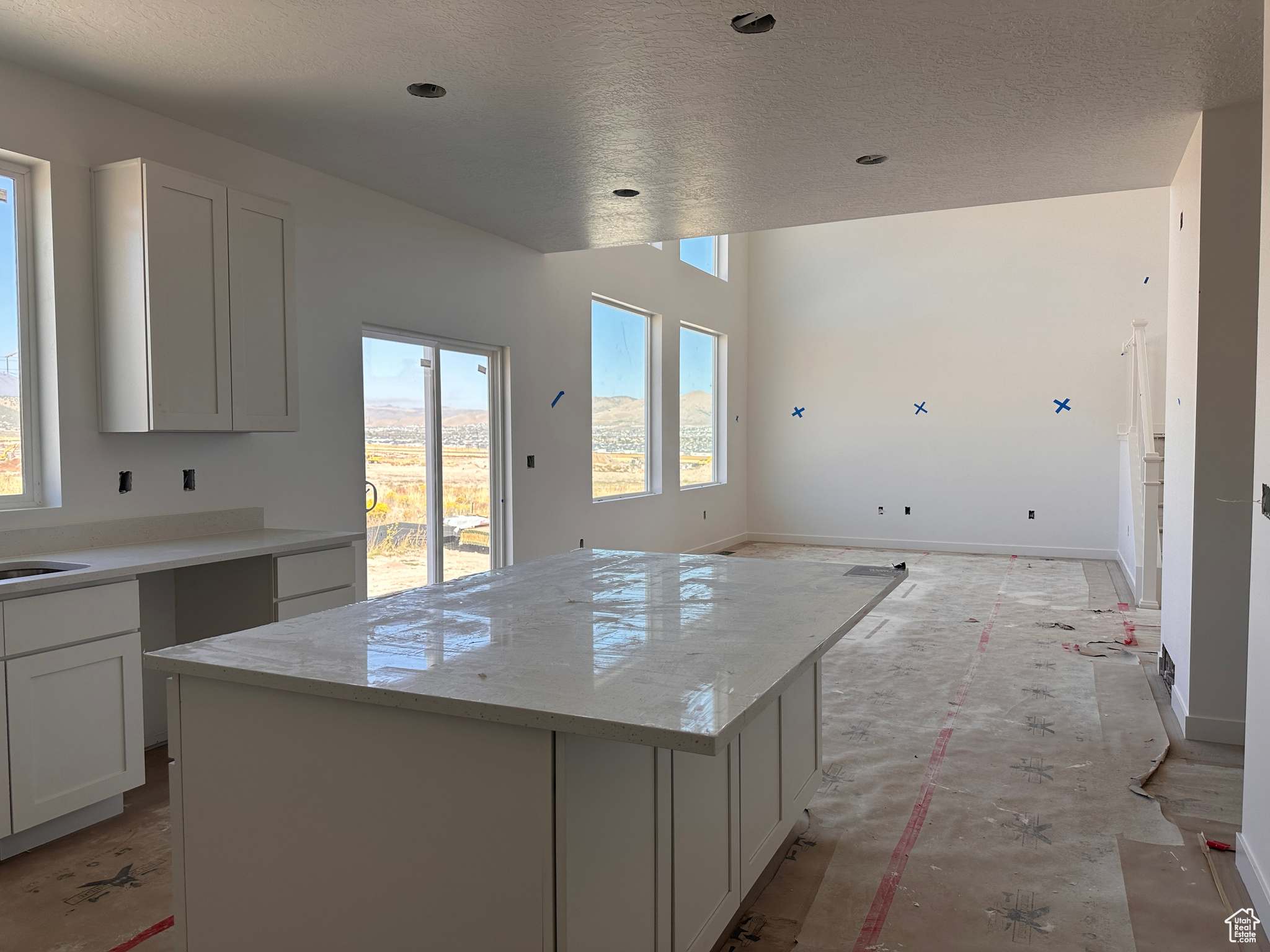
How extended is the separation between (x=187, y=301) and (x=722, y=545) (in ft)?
22.6

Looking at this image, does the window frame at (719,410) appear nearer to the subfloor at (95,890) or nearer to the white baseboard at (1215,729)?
the white baseboard at (1215,729)

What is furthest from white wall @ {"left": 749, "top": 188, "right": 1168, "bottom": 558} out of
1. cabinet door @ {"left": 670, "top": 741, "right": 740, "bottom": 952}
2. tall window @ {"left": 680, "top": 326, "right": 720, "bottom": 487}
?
cabinet door @ {"left": 670, "top": 741, "right": 740, "bottom": 952}

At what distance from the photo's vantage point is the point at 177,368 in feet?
10.5

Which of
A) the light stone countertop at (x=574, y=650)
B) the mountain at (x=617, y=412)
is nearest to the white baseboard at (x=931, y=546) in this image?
the mountain at (x=617, y=412)

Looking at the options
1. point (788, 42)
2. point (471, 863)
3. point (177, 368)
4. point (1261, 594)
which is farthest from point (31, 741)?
point (1261, 594)

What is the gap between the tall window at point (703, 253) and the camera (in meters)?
8.52

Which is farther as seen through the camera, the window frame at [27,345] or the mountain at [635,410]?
the mountain at [635,410]

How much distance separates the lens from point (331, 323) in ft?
14.1

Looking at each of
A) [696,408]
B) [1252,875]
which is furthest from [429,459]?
[696,408]

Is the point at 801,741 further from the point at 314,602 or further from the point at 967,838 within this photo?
the point at 314,602

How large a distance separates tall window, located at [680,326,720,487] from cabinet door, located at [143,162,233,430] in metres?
5.57

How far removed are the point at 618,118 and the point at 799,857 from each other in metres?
2.91

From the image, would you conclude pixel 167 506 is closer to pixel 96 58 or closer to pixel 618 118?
pixel 96 58

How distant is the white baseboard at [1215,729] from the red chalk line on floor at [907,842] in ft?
3.02
